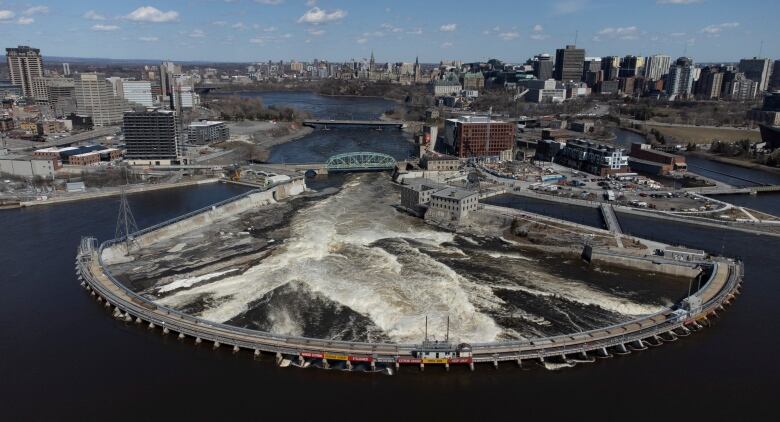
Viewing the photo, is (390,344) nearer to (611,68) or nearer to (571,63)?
(571,63)

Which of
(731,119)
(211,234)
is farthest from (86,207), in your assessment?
(731,119)

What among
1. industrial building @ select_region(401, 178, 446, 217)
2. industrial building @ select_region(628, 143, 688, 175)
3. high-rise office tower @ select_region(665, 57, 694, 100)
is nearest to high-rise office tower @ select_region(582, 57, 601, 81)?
high-rise office tower @ select_region(665, 57, 694, 100)

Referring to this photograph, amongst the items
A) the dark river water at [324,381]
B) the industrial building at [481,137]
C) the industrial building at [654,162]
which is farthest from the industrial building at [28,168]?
the industrial building at [654,162]

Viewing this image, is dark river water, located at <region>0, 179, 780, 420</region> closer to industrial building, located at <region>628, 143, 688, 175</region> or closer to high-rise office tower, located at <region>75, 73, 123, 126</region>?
industrial building, located at <region>628, 143, 688, 175</region>

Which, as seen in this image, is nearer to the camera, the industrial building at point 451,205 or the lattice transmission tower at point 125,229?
the lattice transmission tower at point 125,229

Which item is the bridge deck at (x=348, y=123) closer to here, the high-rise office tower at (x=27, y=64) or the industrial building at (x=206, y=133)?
the industrial building at (x=206, y=133)
